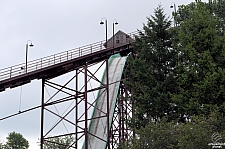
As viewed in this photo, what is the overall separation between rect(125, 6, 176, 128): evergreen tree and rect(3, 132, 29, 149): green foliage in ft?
152

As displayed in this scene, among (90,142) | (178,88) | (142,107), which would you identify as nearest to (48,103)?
(90,142)

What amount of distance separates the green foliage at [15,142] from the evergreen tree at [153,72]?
46.3 metres

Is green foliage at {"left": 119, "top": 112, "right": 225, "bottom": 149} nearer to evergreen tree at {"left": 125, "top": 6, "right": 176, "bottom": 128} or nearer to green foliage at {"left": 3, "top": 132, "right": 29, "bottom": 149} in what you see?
evergreen tree at {"left": 125, "top": 6, "right": 176, "bottom": 128}

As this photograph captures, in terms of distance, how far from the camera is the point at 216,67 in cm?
3150

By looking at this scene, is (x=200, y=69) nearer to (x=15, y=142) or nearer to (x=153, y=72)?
(x=153, y=72)

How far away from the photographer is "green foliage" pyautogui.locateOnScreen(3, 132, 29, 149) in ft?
258

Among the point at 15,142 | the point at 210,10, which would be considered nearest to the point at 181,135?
the point at 210,10

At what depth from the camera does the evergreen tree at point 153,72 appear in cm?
3222

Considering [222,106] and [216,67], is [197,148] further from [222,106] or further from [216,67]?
[216,67]

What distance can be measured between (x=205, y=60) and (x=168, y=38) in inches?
212

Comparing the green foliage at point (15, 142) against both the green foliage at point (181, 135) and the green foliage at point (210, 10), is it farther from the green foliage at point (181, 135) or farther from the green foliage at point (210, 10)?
the green foliage at point (181, 135)

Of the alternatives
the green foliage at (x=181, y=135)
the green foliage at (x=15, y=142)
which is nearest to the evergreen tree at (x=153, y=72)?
the green foliage at (x=181, y=135)

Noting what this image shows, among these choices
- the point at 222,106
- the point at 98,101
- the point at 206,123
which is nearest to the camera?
the point at 206,123

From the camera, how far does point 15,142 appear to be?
7912 centimetres
